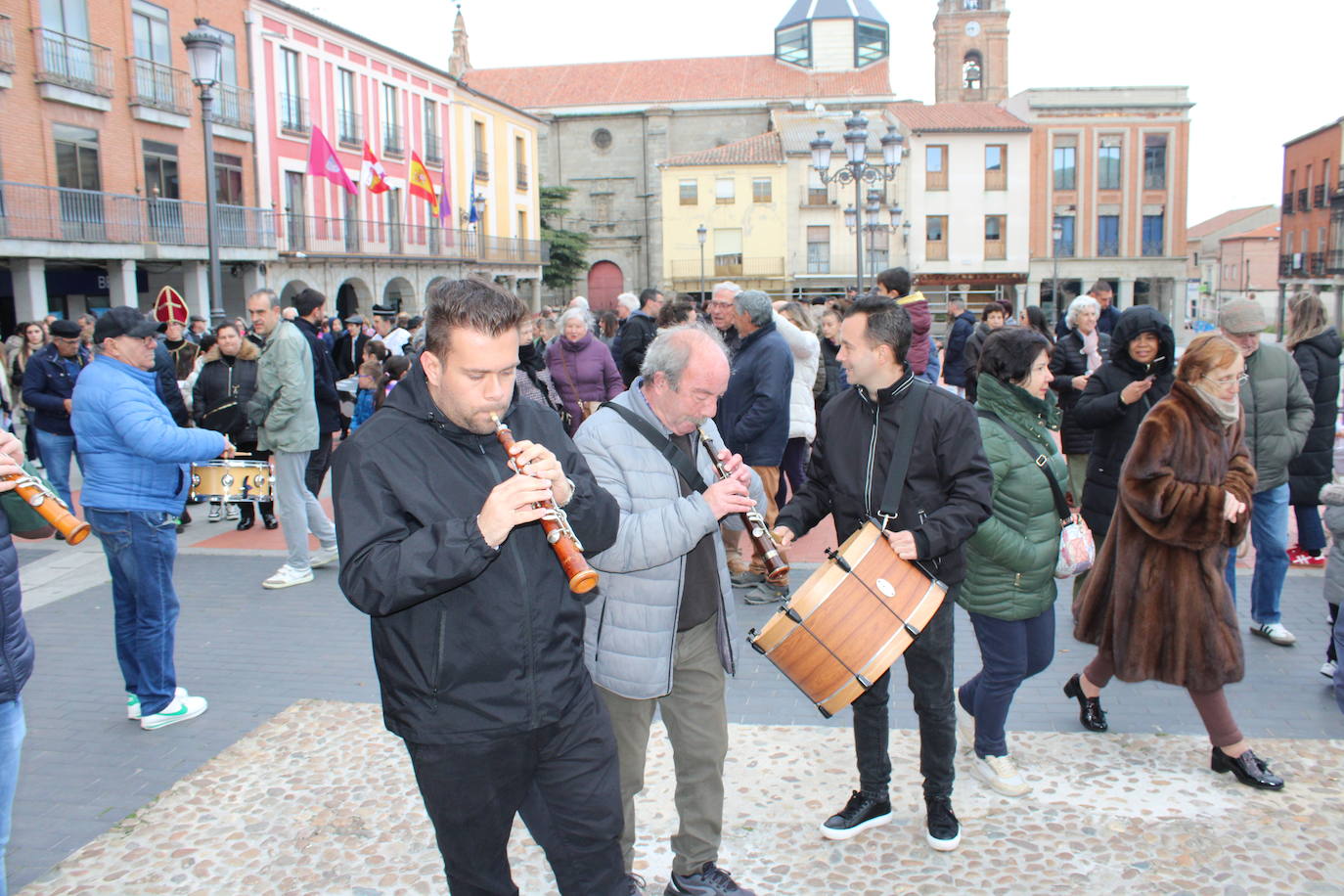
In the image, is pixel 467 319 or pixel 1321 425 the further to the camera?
pixel 1321 425

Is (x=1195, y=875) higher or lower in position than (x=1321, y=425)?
lower

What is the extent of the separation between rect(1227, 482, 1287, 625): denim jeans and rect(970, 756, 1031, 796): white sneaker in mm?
2348

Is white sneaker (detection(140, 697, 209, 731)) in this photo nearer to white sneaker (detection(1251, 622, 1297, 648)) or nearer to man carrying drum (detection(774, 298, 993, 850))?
man carrying drum (detection(774, 298, 993, 850))

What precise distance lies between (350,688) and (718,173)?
44.3 metres

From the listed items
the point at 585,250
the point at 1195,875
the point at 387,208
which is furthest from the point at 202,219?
the point at 585,250

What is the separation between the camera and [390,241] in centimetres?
3189

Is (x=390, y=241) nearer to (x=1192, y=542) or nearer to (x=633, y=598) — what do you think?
(x=1192, y=542)

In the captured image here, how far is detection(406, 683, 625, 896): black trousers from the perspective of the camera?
2482 millimetres

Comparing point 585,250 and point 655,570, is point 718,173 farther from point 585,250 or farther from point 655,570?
point 655,570

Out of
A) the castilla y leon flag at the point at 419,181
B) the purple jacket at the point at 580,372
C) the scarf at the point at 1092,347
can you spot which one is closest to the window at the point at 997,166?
the castilla y leon flag at the point at 419,181

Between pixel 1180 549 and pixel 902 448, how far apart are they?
1.47 meters

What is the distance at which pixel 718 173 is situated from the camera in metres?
47.3

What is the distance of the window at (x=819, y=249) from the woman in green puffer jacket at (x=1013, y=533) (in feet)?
144

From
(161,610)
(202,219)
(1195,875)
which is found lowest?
(1195,875)
